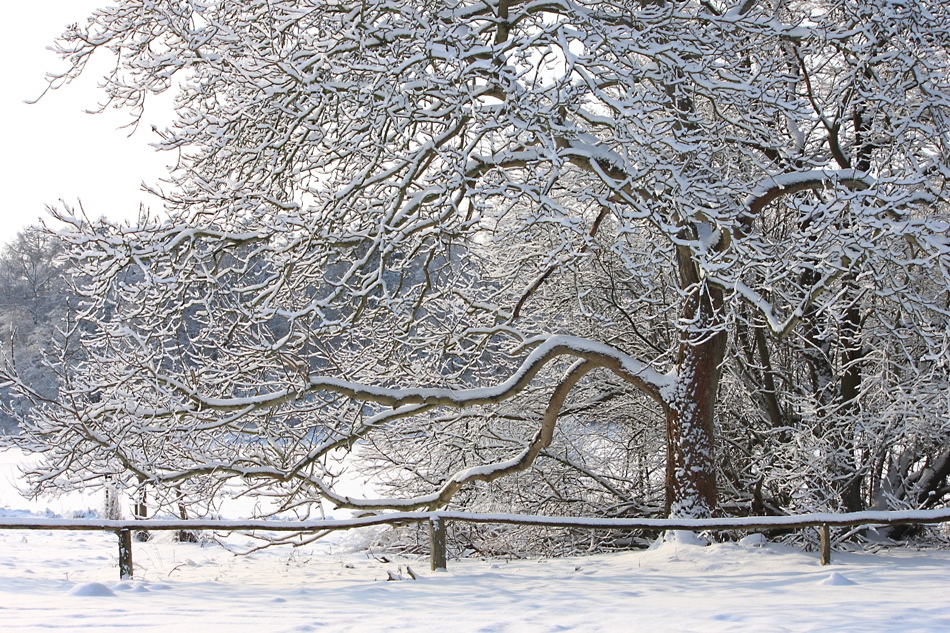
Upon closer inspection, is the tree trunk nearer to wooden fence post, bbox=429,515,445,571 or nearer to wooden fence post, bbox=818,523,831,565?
wooden fence post, bbox=818,523,831,565

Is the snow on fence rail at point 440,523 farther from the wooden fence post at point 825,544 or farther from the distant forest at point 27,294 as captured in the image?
the distant forest at point 27,294

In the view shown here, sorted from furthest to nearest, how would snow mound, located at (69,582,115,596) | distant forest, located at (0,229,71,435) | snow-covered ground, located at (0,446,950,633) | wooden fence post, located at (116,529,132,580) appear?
distant forest, located at (0,229,71,435), wooden fence post, located at (116,529,132,580), snow mound, located at (69,582,115,596), snow-covered ground, located at (0,446,950,633)

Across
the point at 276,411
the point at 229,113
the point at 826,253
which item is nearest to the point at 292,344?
the point at 276,411

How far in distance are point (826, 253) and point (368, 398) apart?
15.2ft

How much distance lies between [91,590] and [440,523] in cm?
310

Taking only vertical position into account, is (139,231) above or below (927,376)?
above

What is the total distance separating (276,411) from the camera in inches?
347

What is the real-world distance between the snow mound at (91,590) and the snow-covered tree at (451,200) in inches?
69.5

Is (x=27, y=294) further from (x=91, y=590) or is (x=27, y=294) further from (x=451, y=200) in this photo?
(x=451, y=200)

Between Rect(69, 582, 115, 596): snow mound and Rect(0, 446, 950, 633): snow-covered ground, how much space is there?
0.01m

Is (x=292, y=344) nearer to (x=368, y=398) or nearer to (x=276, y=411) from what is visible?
(x=368, y=398)

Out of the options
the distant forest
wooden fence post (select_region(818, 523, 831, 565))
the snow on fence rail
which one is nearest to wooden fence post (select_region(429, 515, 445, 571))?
the snow on fence rail

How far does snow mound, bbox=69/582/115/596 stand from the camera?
6098 millimetres

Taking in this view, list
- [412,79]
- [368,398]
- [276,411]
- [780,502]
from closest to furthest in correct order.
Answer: [412,79], [368,398], [276,411], [780,502]
